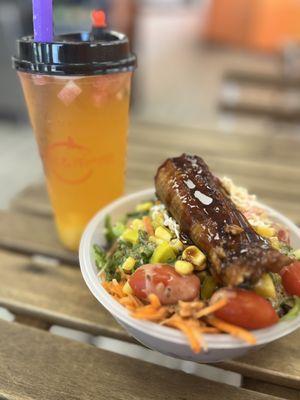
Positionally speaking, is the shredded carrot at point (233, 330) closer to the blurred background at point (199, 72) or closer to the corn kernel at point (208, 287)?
the corn kernel at point (208, 287)

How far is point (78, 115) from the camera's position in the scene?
2.74 ft

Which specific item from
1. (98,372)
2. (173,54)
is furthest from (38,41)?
(173,54)

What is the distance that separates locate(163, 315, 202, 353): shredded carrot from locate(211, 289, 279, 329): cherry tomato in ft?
0.14

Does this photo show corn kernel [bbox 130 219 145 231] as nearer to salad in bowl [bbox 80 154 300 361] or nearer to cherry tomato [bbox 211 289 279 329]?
salad in bowl [bbox 80 154 300 361]

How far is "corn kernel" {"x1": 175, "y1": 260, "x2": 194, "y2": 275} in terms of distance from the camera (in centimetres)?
63

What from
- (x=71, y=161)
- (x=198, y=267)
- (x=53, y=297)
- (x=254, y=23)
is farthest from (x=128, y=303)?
(x=254, y=23)

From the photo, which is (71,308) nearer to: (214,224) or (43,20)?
(214,224)

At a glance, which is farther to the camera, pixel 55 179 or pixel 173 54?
pixel 173 54

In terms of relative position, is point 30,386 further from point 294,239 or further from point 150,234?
point 294,239

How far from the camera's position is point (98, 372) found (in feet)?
2.22

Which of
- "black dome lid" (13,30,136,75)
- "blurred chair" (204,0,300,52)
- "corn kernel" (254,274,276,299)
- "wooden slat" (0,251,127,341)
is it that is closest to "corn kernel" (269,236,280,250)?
"corn kernel" (254,274,276,299)

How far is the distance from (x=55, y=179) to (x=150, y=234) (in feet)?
0.97

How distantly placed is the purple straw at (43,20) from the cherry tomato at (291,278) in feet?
2.04

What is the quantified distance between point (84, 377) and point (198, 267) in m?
0.27
